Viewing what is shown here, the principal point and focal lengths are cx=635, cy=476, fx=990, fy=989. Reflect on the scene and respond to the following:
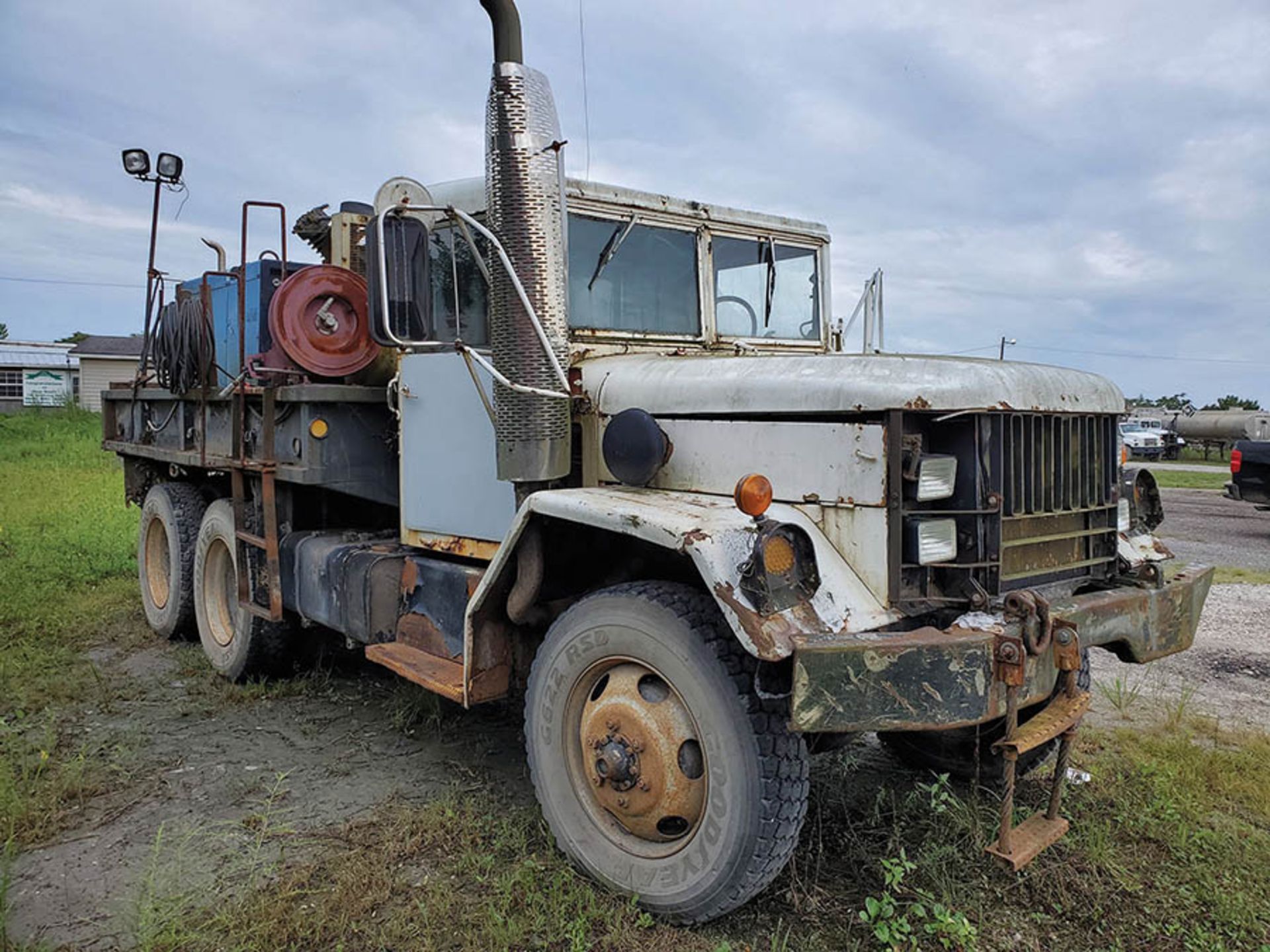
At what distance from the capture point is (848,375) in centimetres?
299

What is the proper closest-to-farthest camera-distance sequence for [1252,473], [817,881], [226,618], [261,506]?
[817,881] < [261,506] < [226,618] < [1252,473]

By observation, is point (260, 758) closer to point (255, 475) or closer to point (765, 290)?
point (255, 475)

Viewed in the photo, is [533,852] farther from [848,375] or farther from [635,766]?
[848,375]

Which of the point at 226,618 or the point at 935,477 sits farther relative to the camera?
the point at 226,618

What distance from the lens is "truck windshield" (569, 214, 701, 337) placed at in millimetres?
4039

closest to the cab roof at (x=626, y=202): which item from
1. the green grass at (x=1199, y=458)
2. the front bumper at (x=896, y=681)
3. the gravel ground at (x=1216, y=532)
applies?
the front bumper at (x=896, y=681)

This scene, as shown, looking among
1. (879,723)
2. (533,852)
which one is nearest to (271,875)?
(533,852)

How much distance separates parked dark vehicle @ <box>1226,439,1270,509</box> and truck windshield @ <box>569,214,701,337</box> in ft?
32.0

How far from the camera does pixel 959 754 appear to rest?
13.1 feet

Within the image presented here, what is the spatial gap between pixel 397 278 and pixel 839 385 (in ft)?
5.27

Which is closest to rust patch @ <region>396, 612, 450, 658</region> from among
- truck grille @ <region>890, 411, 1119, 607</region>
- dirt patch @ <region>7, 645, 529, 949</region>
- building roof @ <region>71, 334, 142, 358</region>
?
dirt patch @ <region>7, 645, 529, 949</region>

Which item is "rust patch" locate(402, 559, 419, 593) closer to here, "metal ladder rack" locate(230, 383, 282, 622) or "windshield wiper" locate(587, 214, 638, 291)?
"metal ladder rack" locate(230, 383, 282, 622)

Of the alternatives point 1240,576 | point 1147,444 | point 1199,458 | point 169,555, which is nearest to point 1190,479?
point 1147,444

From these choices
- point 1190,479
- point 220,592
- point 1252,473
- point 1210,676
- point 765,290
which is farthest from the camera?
point 1190,479
